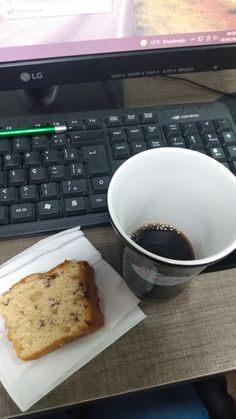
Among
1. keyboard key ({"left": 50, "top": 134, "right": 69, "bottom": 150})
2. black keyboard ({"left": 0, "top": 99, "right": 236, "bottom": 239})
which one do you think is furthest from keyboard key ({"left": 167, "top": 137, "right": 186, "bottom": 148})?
keyboard key ({"left": 50, "top": 134, "right": 69, "bottom": 150})

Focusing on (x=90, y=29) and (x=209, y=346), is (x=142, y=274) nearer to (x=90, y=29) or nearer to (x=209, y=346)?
(x=209, y=346)

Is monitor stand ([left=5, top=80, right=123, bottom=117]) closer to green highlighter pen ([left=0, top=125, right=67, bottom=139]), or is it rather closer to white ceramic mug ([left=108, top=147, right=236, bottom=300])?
green highlighter pen ([left=0, top=125, right=67, bottom=139])

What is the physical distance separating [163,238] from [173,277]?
66 mm

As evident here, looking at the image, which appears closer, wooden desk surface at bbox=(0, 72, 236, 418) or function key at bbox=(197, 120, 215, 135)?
wooden desk surface at bbox=(0, 72, 236, 418)

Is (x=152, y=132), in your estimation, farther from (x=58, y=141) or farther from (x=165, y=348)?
(x=165, y=348)

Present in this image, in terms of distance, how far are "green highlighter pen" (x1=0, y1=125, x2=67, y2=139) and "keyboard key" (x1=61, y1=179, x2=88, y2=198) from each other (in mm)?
66

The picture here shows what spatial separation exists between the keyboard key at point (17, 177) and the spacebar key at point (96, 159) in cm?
6

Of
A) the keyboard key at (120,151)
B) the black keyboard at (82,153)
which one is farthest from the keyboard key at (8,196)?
the keyboard key at (120,151)

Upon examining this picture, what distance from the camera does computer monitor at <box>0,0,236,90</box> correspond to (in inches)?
13.6

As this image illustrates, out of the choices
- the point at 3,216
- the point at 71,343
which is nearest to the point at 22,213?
the point at 3,216

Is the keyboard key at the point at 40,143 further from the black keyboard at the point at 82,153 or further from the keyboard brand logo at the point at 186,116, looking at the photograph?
the keyboard brand logo at the point at 186,116

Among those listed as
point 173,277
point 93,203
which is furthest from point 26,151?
point 173,277

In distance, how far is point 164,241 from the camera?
1.13 ft

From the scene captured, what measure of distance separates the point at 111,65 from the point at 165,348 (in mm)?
A: 263
